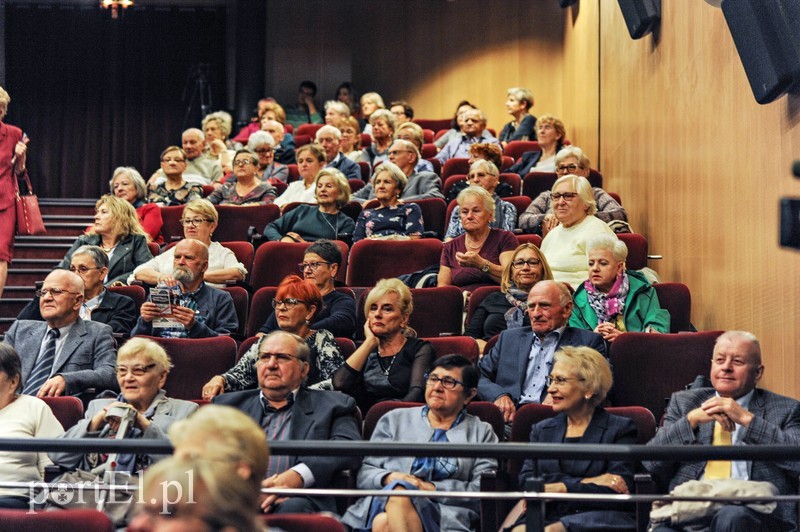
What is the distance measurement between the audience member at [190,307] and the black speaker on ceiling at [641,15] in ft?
8.28

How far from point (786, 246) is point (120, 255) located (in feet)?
11.5

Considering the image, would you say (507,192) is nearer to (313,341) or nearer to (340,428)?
(313,341)

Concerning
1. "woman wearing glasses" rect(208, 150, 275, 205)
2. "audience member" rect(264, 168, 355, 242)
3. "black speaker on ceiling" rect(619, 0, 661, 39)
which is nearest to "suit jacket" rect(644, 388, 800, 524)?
"audience member" rect(264, 168, 355, 242)

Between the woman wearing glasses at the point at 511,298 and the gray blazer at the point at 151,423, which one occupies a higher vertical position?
the woman wearing glasses at the point at 511,298

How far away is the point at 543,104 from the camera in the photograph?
927 centimetres

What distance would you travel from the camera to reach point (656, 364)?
361 centimetres

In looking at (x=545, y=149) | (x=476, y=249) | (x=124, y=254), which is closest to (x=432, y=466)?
(x=476, y=249)

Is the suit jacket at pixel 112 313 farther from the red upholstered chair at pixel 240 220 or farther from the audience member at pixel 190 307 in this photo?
the red upholstered chair at pixel 240 220

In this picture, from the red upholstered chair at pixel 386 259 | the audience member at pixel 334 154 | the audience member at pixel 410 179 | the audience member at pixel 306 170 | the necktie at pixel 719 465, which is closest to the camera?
the necktie at pixel 719 465

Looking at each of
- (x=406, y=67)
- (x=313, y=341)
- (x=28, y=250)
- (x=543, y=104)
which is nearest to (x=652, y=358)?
(x=313, y=341)

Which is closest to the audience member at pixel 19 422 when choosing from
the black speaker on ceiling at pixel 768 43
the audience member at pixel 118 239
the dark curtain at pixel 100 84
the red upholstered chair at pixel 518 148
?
the audience member at pixel 118 239

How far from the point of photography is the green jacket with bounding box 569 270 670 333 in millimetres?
3990

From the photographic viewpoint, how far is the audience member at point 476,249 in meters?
4.64

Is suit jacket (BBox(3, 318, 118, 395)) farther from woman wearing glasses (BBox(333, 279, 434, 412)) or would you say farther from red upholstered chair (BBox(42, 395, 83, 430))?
woman wearing glasses (BBox(333, 279, 434, 412))
